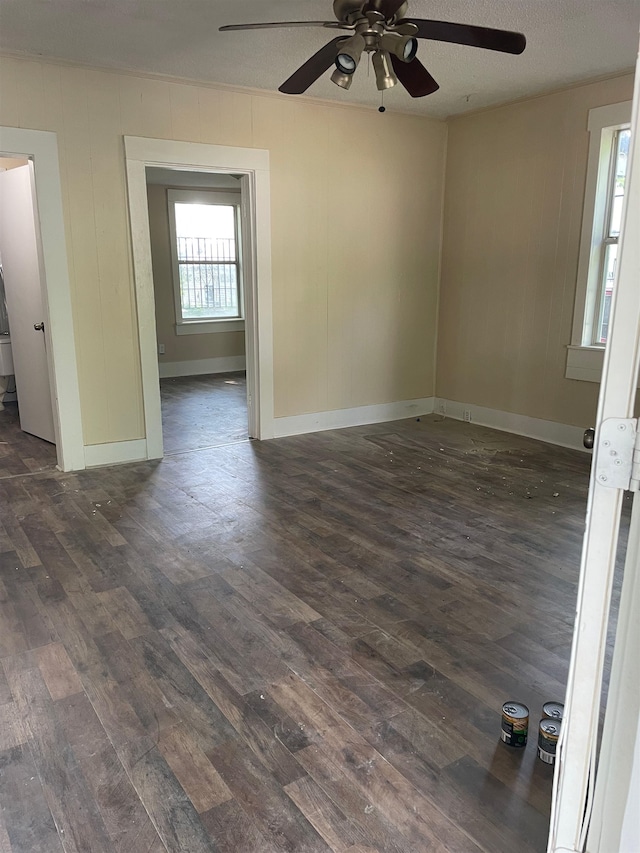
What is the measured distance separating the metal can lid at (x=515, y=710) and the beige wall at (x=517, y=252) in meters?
3.29

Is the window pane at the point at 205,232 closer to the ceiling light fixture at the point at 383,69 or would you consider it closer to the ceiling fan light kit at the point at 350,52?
the ceiling light fixture at the point at 383,69

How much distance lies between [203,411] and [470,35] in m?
4.22

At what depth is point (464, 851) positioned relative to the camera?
4.81ft

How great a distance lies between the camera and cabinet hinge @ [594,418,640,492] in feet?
3.22

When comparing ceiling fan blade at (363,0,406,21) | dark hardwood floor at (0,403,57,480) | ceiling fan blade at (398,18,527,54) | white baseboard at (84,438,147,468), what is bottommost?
dark hardwood floor at (0,403,57,480)

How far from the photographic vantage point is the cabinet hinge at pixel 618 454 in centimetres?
98

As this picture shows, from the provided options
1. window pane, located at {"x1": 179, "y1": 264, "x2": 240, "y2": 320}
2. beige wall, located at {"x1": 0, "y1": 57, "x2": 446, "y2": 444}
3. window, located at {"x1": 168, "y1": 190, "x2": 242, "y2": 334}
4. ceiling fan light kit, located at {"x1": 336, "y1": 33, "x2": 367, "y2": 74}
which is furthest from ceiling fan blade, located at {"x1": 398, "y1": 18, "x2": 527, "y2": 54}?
window pane, located at {"x1": 179, "y1": 264, "x2": 240, "y2": 320}

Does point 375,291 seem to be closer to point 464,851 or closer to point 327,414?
point 327,414

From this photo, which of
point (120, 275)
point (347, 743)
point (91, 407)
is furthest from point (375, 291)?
point (347, 743)

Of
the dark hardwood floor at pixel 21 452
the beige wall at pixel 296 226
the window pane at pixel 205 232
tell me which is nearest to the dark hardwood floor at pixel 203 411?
the beige wall at pixel 296 226

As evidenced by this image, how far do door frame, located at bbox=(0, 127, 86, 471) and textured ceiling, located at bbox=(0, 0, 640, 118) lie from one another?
1.66ft

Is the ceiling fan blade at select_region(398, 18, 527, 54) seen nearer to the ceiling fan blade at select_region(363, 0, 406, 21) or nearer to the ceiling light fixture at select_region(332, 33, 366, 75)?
the ceiling fan blade at select_region(363, 0, 406, 21)

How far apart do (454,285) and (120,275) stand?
9.76 ft

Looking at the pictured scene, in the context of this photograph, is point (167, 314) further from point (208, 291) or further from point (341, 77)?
point (341, 77)
